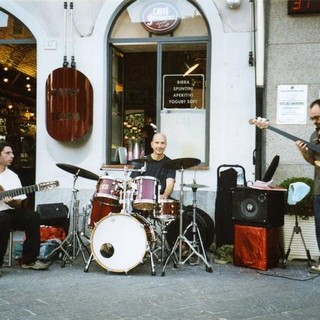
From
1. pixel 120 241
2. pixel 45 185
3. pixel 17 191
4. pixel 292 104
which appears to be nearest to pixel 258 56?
pixel 292 104

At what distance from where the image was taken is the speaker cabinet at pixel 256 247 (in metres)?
6.57

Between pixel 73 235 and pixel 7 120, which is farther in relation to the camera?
pixel 7 120

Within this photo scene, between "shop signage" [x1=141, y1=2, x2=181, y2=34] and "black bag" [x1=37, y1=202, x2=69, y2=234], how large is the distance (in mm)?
3078

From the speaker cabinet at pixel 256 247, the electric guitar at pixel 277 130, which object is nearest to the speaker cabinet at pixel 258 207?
the speaker cabinet at pixel 256 247

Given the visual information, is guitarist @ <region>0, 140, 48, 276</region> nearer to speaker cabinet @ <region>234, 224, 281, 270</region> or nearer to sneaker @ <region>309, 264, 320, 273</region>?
speaker cabinet @ <region>234, 224, 281, 270</region>

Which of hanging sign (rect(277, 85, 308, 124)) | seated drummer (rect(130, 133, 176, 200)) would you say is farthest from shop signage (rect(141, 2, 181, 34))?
seated drummer (rect(130, 133, 176, 200))

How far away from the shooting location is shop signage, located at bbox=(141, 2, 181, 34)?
8.41 meters

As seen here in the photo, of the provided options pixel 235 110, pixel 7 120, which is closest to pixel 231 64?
pixel 235 110

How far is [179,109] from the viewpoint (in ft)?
27.7

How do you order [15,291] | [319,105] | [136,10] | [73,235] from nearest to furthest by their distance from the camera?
1. [15,291]
2. [319,105]
3. [73,235]
4. [136,10]

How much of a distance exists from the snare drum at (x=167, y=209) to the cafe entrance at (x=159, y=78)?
1.89 meters

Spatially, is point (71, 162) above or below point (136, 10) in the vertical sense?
below

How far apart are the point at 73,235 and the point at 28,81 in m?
4.37

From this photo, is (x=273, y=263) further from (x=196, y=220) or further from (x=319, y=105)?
(x=319, y=105)
